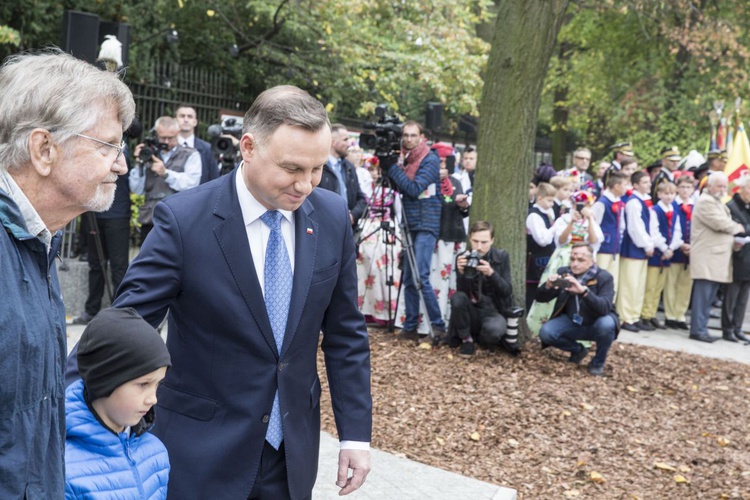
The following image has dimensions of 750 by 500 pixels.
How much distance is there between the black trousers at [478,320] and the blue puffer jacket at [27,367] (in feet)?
21.8

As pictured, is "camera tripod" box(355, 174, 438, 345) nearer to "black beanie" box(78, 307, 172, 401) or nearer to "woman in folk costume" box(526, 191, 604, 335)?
"woman in folk costume" box(526, 191, 604, 335)

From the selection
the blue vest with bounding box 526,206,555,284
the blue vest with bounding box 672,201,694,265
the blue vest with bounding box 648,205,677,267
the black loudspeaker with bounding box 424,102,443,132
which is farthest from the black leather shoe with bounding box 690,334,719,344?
the black loudspeaker with bounding box 424,102,443,132

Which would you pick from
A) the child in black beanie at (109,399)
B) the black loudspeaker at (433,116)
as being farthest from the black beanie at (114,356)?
the black loudspeaker at (433,116)

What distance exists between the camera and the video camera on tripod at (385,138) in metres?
8.51

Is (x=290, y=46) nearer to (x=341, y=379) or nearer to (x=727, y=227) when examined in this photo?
(x=727, y=227)

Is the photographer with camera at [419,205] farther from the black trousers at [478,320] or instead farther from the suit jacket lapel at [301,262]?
the suit jacket lapel at [301,262]

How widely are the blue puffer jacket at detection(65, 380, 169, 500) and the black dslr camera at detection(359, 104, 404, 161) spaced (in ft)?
20.6

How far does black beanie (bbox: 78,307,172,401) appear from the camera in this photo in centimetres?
229

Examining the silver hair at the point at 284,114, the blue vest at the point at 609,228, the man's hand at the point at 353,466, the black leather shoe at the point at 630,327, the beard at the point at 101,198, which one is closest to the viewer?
the beard at the point at 101,198

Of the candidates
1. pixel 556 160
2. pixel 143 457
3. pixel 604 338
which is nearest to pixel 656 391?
pixel 604 338

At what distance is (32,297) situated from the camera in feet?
5.46

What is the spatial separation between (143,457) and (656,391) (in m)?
6.34

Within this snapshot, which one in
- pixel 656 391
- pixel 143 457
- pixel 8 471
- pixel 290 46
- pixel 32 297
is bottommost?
pixel 656 391

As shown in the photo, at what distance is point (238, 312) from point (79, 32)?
248 inches
